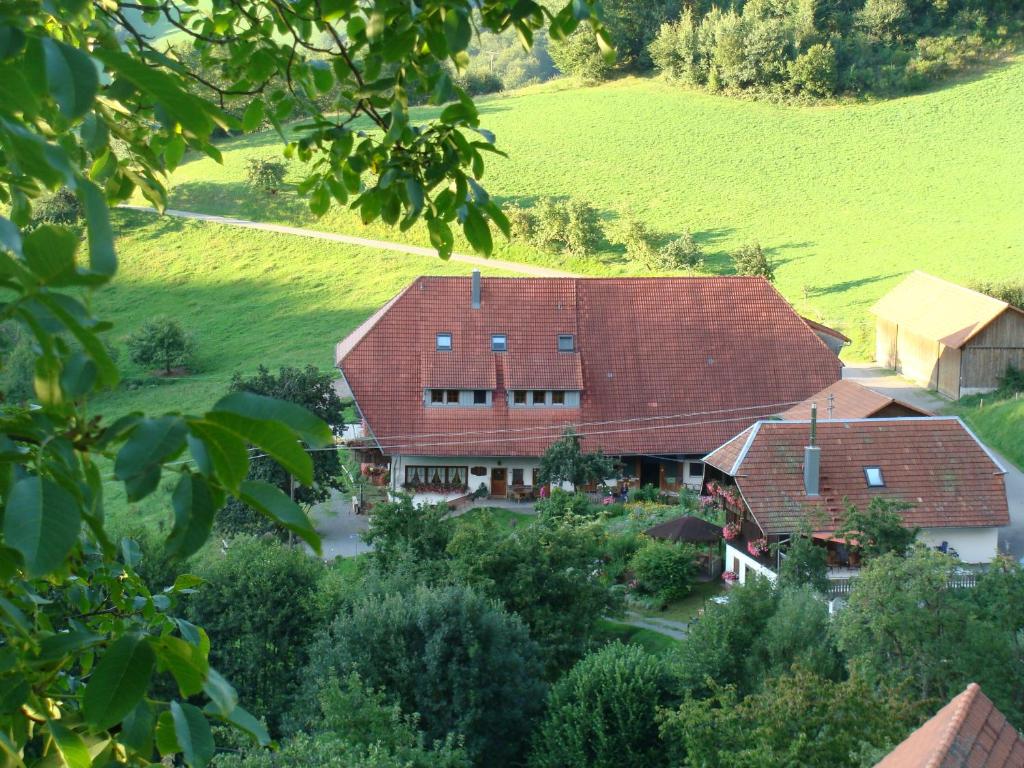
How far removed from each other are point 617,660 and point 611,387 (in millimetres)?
16859

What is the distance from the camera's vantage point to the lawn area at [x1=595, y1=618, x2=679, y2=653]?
71.4 feet

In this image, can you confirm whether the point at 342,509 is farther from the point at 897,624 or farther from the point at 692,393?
the point at 897,624

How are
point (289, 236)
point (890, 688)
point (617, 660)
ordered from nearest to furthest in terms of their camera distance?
1. point (890, 688)
2. point (617, 660)
3. point (289, 236)

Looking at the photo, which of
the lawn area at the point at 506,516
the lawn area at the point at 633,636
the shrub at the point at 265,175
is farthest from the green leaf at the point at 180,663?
the shrub at the point at 265,175

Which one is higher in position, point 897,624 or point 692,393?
point 897,624

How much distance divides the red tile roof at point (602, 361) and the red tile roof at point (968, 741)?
22586 millimetres

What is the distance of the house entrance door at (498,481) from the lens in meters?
32.5

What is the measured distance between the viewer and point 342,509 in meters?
31.3

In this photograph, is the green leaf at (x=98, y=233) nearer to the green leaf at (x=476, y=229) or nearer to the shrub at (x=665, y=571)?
the green leaf at (x=476, y=229)

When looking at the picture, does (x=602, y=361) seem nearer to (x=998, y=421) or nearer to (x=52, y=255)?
(x=998, y=421)

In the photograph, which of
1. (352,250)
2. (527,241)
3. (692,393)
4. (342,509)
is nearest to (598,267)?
(527,241)

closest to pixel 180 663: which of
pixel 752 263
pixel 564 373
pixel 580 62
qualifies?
pixel 564 373

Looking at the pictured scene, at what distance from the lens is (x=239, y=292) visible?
173ft

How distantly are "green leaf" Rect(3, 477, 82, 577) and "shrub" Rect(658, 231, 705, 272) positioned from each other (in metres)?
50.6
